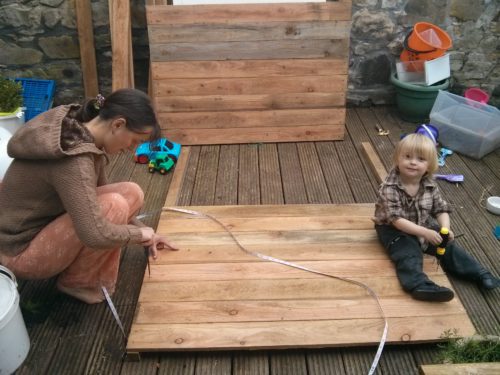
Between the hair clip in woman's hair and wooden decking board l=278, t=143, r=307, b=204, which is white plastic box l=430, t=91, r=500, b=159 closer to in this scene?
wooden decking board l=278, t=143, r=307, b=204

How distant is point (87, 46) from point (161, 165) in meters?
1.31

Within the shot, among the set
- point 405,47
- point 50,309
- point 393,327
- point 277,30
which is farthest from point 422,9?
point 50,309

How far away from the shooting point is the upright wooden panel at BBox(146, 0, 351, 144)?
3316 millimetres

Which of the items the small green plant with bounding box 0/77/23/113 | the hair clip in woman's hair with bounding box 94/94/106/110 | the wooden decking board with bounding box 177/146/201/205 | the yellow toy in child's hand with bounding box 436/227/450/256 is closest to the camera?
the hair clip in woman's hair with bounding box 94/94/106/110

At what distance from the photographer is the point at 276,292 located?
2.15 meters

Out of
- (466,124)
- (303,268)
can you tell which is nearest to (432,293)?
(303,268)

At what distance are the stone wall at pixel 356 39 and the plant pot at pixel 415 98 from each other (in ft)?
0.84

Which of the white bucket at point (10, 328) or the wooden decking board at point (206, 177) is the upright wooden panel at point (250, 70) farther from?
the white bucket at point (10, 328)

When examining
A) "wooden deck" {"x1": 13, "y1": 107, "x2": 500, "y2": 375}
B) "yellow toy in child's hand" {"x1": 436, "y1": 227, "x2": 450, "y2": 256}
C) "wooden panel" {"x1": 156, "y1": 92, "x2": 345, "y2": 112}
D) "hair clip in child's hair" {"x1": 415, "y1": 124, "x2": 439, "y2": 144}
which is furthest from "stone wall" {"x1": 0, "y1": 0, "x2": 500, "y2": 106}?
"yellow toy in child's hand" {"x1": 436, "y1": 227, "x2": 450, "y2": 256}

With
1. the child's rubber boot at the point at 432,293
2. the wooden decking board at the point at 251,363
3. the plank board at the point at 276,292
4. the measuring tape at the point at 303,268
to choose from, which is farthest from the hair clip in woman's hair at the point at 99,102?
the child's rubber boot at the point at 432,293

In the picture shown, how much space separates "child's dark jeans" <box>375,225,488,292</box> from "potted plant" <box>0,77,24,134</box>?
2.60m

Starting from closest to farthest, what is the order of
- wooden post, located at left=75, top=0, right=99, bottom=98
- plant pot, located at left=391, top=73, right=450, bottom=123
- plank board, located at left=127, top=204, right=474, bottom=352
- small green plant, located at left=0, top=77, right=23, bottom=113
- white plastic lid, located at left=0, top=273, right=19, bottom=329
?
white plastic lid, located at left=0, top=273, right=19, bottom=329 < plank board, located at left=127, top=204, right=474, bottom=352 < small green plant, located at left=0, top=77, right=23, bottom=113 < wooden post, located at left=75, top=0, right=99, bottom=98 < plant pot, located at left=391, top=73, right=450, bottom=123

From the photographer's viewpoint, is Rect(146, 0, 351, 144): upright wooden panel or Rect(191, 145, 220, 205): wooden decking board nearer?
Rect(191, 145, 220, 205): wooden decking board

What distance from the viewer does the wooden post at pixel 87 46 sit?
3.72 metres
